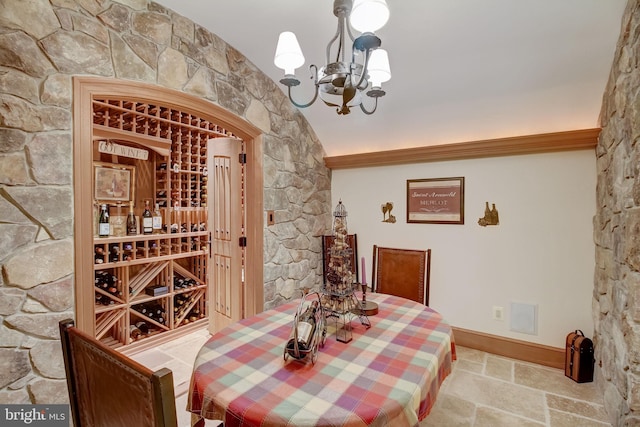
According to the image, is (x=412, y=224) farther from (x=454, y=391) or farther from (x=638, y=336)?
(x=638, y=336)

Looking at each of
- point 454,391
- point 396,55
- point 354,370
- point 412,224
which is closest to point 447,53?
point 396,55

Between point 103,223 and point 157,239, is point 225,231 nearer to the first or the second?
point 157,239

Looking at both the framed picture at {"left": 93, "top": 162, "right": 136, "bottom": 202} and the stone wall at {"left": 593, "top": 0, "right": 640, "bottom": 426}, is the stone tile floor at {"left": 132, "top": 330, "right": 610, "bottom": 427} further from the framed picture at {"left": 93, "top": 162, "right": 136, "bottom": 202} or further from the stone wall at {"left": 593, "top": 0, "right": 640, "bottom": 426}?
the framed picture at {"left": 93, "top": 162, "right": 136, "bottom": 202}

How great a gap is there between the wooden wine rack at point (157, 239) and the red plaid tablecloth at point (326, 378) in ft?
6.64

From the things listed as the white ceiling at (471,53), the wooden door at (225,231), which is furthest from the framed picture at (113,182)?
the white ceiling at (471,53)

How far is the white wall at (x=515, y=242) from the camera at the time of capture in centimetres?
250

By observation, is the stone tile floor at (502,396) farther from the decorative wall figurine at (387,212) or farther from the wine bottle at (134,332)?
the decorative wall figurine at (387,212)

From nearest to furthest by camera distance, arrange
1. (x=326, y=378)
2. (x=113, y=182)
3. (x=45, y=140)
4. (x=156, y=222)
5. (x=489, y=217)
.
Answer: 1. (x=326, y=378)
2. (x=45, y=140)
3. (x=489, y=217)
4. (x=113, y=182)
5. (x=156, y=222)

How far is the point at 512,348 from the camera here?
2.73m

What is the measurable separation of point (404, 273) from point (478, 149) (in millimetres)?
1340

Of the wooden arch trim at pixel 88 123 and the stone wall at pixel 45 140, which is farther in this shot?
the wooden arch trim at pixel 88 123

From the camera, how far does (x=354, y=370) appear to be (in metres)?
1.17

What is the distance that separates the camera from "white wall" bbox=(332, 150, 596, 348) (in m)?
2.50

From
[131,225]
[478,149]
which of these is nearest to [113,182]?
[131,225]
